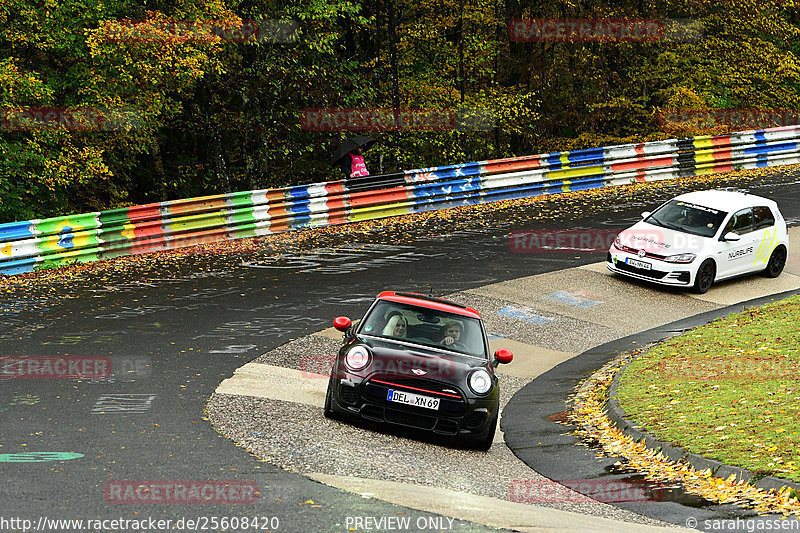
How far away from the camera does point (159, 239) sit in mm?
20219

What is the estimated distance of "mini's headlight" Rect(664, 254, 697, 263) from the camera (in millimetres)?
18250

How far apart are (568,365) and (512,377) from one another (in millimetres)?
1092

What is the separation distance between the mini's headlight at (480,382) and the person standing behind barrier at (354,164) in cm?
1398

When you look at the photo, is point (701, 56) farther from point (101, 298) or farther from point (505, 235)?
point (101, 298)

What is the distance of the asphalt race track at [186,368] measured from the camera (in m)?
7.57

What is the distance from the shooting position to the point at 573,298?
59.0 ft

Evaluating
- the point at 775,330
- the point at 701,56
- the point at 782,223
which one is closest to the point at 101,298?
the point at 775,330

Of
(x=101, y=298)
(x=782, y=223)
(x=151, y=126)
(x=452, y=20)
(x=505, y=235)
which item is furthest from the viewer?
(x=452, y=20)
